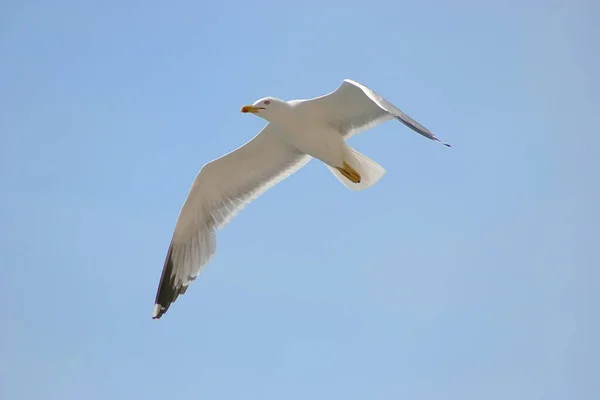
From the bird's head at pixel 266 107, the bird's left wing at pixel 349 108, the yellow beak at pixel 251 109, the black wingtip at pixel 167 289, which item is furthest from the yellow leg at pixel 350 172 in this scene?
the black wingtip at pixel 167 289

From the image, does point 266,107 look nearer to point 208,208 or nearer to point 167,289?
point 208,208

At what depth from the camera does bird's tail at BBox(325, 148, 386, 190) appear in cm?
677

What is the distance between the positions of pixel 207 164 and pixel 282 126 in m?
0.95

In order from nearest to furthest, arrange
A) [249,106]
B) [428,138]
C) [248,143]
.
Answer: [428,138]
[249,106]
[248,143]

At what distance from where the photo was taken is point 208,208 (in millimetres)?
7574

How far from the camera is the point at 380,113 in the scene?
269 inches

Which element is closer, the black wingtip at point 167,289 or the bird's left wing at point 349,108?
the bird's left wing at point 349,108

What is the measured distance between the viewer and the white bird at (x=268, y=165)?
6648mm

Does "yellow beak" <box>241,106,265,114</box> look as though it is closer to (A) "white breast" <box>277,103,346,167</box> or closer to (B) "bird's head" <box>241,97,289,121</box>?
(B) "bird's head" <box>241,97,289,121</box>

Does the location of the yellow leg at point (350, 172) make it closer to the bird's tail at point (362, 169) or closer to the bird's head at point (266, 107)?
the bird's tail at point (362, 169)

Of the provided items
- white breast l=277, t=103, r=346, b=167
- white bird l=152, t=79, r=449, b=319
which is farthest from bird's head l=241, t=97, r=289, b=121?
white breast l=277, t=103, r=346, b=167

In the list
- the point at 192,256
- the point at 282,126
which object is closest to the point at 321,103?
the point at 282,126

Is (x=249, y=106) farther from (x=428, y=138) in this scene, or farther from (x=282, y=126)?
(x=428, y=138)

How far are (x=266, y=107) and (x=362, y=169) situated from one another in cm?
93
